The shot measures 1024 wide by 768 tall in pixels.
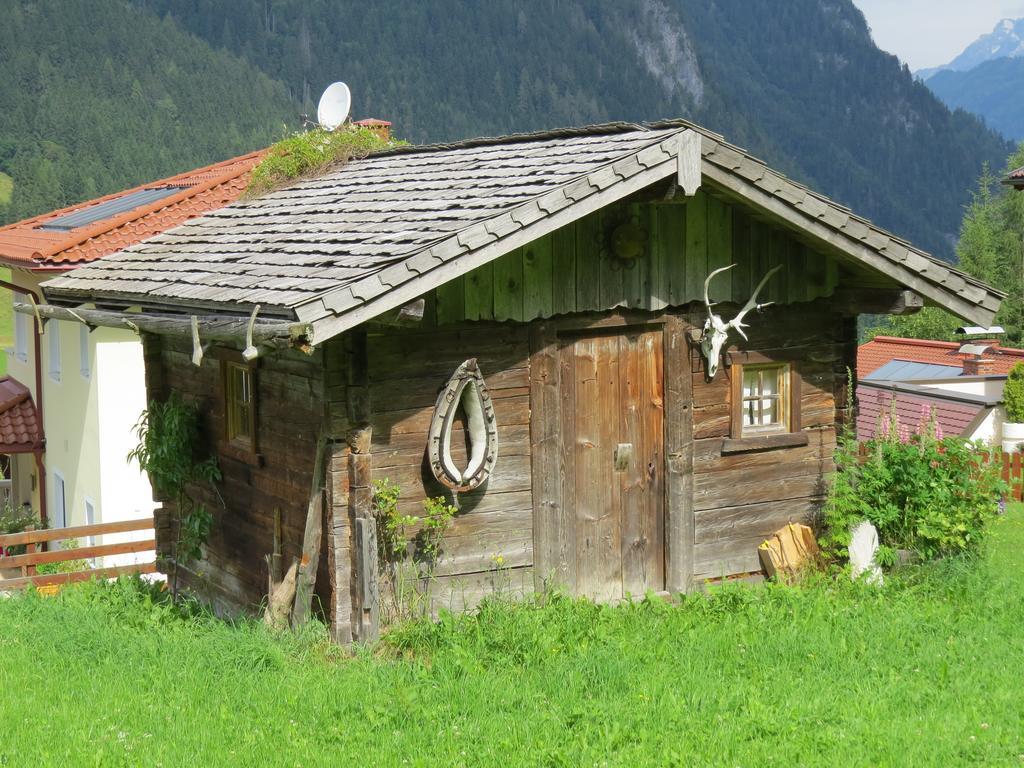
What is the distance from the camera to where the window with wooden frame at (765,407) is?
10016 millimetres

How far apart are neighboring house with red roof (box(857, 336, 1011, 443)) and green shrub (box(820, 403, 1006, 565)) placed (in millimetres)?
573

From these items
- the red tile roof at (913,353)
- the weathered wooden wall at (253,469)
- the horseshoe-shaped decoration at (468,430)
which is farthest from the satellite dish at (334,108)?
the red tile roof at (913,353)

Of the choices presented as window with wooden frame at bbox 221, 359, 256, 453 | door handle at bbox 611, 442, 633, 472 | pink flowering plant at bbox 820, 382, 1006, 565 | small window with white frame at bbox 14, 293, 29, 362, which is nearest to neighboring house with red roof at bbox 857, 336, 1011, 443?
pink flowering plant at bbox 820, 382, 1006, 565

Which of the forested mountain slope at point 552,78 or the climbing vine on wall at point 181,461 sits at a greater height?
the forested mountain slope at point 552,78

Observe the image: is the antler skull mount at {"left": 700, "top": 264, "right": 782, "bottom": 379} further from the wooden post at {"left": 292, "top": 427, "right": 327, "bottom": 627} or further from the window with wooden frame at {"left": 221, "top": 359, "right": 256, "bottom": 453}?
the window with wooden frame at {"left": 221, "top": 359, "right": 256, "bottom": 453}

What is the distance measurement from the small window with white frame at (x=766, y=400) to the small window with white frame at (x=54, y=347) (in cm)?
1298

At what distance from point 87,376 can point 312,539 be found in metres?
10.5

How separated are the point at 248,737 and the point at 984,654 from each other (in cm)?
451

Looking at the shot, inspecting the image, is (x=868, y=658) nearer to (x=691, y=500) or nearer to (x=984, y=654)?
(x=984, y=654)

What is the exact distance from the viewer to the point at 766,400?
10297 millimetres

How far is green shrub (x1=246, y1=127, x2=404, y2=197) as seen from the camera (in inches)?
495

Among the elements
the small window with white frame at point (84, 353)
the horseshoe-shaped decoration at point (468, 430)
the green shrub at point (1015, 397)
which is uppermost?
the small window with white frame at point (84, 353)

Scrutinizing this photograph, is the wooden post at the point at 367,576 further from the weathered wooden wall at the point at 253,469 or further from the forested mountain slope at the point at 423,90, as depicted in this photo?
the forested mountain slope at the point at 423,90

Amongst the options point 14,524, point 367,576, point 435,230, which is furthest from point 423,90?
point 367,576
